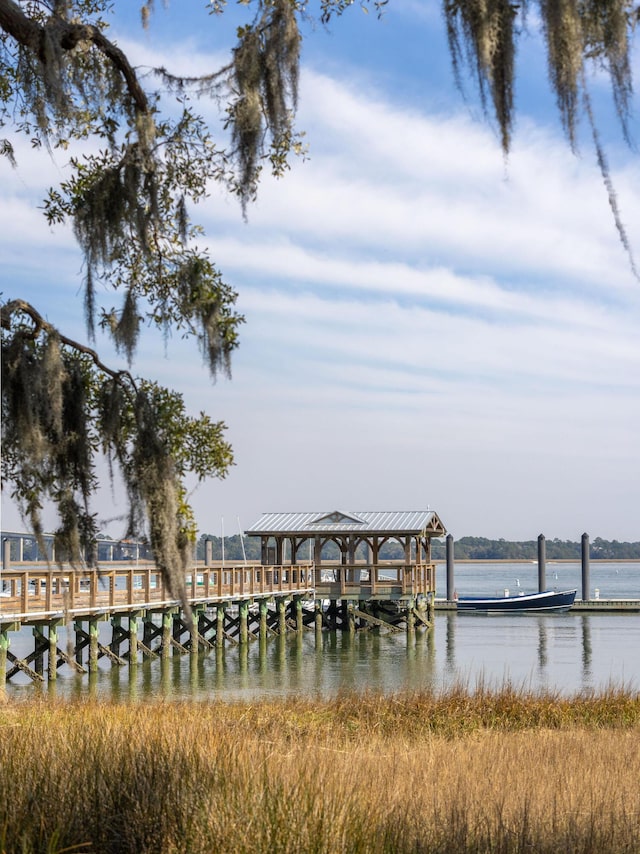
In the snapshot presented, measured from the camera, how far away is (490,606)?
54.3 m

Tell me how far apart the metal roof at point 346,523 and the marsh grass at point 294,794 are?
29.5 metres

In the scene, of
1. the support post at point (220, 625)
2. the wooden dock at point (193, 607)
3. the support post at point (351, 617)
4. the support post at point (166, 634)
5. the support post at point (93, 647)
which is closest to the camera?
the wooden dock at point (193, 607)

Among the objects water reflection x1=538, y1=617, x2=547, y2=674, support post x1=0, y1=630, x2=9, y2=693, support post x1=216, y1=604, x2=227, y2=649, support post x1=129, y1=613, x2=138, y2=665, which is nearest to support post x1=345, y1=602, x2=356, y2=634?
water reflection x1=538, y1=617, x2=547, y2=674

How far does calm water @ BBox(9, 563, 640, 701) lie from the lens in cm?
2623

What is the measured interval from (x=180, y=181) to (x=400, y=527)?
112 ft

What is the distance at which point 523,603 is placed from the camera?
54.6m

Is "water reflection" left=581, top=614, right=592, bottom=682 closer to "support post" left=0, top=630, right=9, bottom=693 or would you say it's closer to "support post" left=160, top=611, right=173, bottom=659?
"support post" left=160, top=611, right=173, bottom=659

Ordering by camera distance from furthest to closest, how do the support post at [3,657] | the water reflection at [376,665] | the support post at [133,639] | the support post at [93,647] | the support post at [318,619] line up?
the support post at [318,619]
the support post at [133,639]
the support post at [93,647]
the water reflection at [376,665]
the support post at [3,657]

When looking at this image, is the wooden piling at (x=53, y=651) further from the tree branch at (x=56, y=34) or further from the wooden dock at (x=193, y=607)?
the tree branch at (x=56, y=34)

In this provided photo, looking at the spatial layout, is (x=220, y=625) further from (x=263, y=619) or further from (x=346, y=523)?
(x=346, y=523)

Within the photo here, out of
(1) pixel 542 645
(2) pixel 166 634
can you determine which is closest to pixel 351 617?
(1) pixel 542 645

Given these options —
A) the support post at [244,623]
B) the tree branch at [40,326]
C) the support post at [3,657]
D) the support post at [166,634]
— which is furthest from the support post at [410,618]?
the tree branch at [40,326]

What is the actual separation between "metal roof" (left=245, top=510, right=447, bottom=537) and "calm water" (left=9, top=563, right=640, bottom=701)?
12.7 feet

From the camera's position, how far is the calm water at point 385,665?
26.2m
